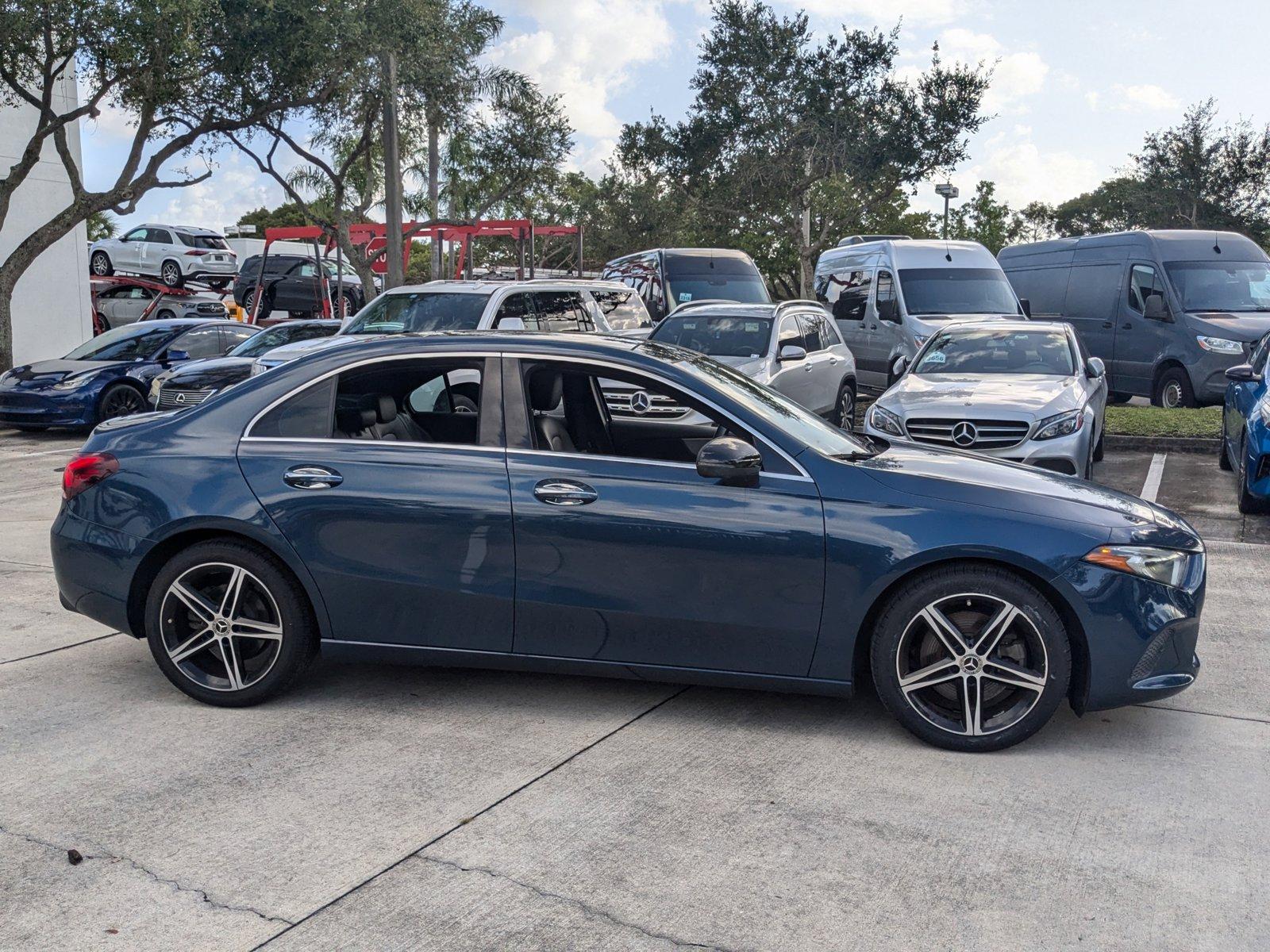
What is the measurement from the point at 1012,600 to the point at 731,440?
3.89ft

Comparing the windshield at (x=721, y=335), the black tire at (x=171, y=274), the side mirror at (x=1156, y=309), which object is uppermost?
the black tire at (x=171, y=274)

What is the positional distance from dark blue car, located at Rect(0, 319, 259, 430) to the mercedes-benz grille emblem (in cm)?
1014

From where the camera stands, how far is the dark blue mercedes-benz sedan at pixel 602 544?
4.61m

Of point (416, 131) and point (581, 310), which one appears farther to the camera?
point (416, 131)

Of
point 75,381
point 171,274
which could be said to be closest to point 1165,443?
point 75,381

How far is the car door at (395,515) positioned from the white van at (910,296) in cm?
1302

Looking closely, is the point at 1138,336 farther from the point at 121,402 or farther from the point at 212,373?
the point at 121,402

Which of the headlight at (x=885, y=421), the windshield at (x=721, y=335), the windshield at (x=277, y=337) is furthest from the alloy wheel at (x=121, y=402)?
the headlight at (x=885, y=421)

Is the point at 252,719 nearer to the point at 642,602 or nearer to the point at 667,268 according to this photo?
the point at 642,602

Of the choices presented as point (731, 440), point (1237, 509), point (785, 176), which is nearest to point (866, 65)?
point (785, 176)

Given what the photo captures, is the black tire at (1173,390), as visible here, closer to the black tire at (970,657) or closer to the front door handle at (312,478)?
the black tire at (970,657)

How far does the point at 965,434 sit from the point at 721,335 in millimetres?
4781

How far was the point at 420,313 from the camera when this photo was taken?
1229cm

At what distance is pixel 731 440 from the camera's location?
4.78 metres
